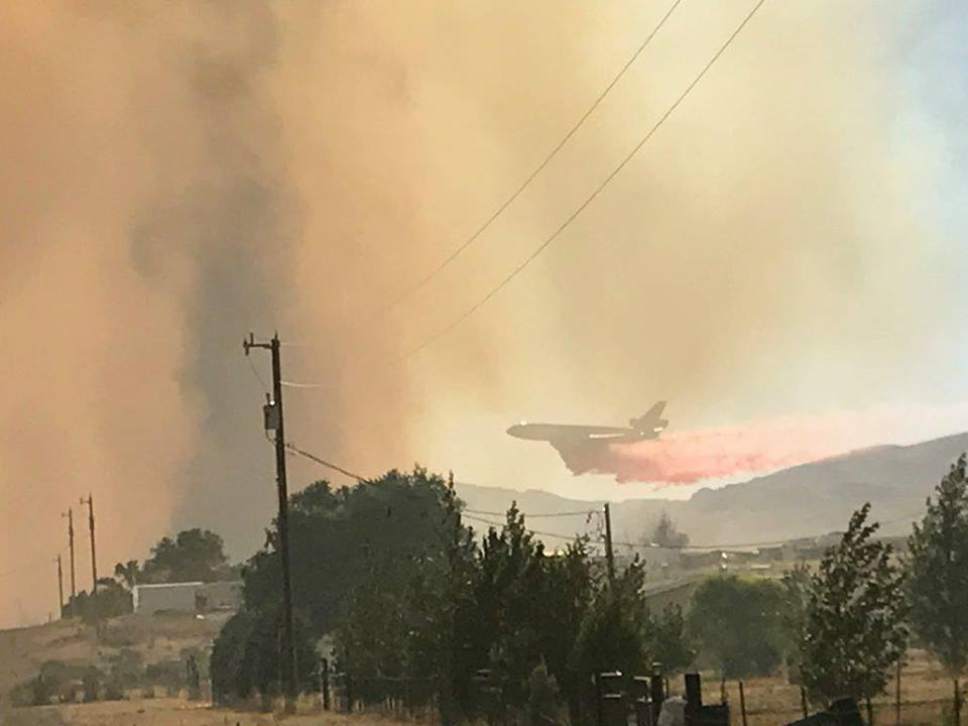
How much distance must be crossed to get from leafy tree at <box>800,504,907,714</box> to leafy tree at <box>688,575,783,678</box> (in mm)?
40933

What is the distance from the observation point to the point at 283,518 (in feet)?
160

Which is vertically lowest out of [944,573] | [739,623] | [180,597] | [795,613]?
[739,623]

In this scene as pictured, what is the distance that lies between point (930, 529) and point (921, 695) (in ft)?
13.8

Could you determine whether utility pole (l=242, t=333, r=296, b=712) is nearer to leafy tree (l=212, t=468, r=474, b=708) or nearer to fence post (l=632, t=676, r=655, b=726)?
leafy tree (l=212, t=468, r=474, b=708)

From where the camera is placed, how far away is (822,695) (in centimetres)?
2669

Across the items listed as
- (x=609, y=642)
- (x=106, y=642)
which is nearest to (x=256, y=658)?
(x=609, y=642)

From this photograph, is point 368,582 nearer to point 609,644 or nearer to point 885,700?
point 885,700

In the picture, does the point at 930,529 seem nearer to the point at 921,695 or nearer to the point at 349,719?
the point at 921,695

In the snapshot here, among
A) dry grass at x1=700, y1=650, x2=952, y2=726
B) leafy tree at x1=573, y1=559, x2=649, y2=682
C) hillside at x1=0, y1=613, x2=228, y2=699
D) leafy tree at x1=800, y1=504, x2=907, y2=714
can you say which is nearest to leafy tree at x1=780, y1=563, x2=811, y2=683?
dry grass at x1=700, y1=650, x2=952, y2=726

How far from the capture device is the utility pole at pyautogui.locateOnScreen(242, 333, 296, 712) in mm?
47312

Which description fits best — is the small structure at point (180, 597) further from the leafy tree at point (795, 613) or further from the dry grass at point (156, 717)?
the dry grass at point (156, 717)

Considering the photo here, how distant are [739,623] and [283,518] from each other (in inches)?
1117

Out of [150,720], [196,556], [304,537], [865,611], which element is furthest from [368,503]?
[196,556]

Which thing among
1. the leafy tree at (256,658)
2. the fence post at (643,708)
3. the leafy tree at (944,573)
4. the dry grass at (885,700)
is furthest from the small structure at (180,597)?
the fence post at (643,708)
